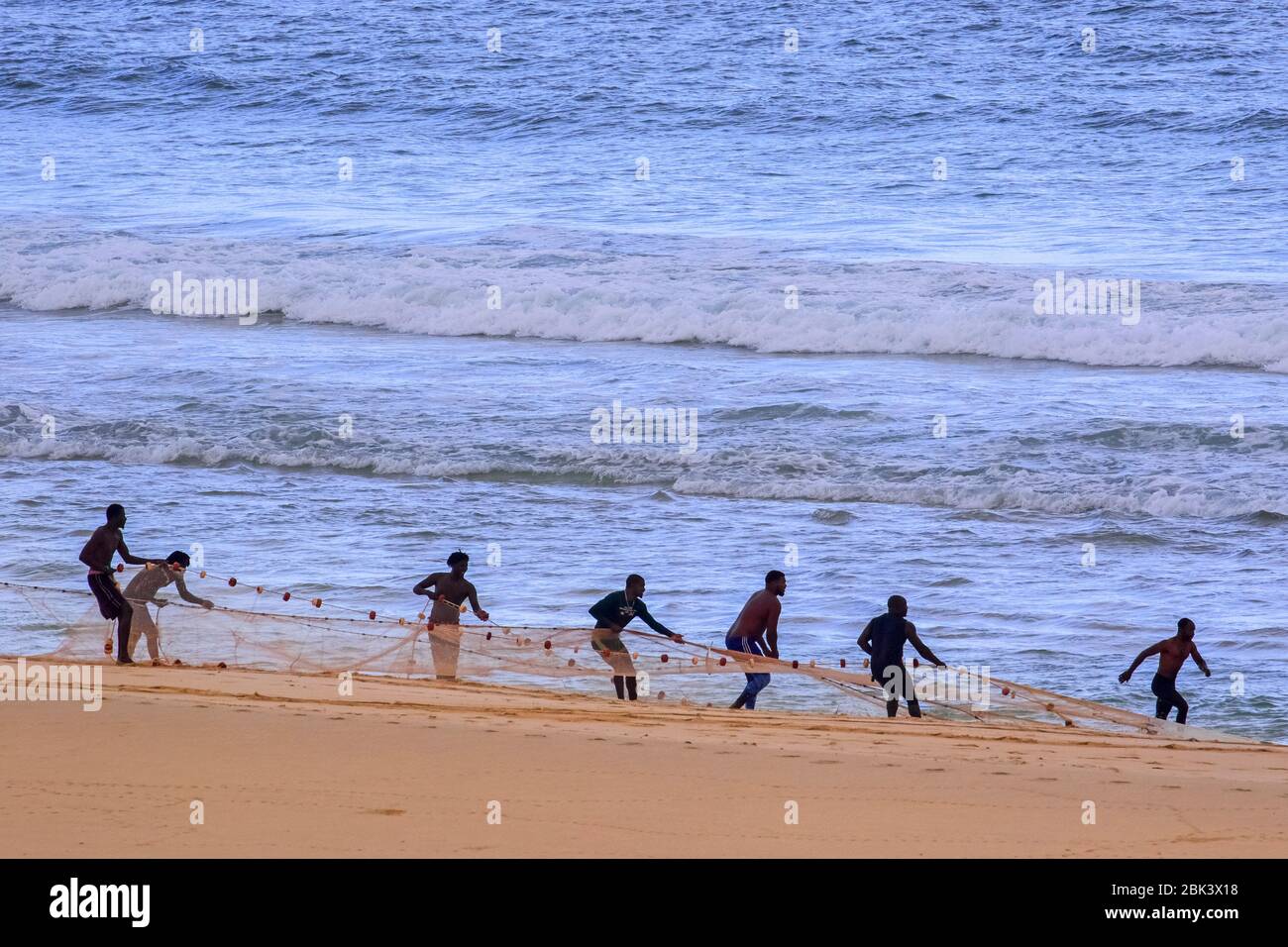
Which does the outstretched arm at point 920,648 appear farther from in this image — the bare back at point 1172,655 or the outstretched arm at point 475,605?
the outstretched arm at point 475,605

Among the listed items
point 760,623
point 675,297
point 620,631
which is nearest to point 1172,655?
point 760,623

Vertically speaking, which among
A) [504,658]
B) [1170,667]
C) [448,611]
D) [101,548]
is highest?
[101,548]

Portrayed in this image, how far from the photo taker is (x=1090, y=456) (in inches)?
677

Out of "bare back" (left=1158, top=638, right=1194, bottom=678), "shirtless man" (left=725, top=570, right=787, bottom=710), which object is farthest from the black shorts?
"bare back" (left=1158, top=638, right=1194, bottom=678)

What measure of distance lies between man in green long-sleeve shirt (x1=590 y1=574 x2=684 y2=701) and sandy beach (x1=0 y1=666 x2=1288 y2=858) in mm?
1005

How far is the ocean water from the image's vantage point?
46.5 feet

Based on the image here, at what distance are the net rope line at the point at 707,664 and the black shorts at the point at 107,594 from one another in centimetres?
28

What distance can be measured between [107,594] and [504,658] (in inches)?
111

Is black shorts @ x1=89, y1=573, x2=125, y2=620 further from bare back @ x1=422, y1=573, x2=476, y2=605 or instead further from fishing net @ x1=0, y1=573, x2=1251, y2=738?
bare back @ x1=422, y1=573, x2=476, y2=605

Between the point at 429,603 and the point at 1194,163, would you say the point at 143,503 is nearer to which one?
the point at 429,603

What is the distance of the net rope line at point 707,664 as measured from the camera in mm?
10523

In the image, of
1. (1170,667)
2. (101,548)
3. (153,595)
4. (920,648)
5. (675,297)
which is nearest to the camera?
(920,648)

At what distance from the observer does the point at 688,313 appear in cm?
2441

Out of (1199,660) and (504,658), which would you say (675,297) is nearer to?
(504,658)
